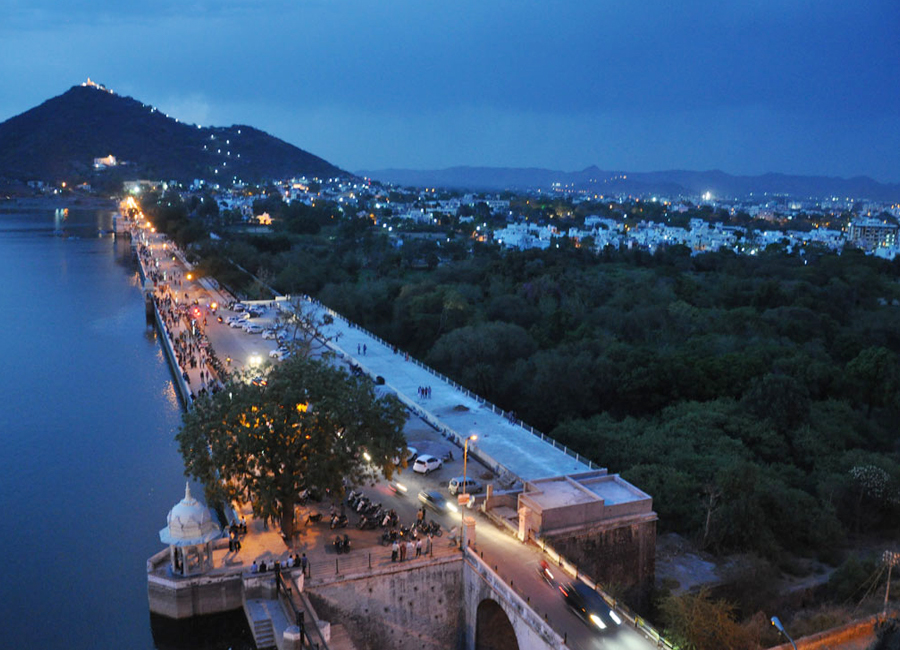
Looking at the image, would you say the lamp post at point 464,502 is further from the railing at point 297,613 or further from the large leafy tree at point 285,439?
the railing at point 297,613

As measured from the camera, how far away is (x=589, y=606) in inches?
618

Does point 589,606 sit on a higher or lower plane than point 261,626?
higher

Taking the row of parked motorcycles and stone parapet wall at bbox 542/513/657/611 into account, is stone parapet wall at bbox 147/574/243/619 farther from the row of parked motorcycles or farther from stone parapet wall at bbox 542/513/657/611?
stone parapet wall at bbox 542/513/657/611

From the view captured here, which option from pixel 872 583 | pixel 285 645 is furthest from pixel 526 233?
pixel 285 645

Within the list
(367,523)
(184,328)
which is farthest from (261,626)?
(184,328)

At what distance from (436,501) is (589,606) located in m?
6.95

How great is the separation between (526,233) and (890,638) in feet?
299

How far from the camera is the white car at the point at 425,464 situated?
78.2ft

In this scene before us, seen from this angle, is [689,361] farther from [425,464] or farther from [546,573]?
[546,573]

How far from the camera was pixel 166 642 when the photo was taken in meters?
18.1

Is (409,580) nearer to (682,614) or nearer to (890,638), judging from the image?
(682,614)

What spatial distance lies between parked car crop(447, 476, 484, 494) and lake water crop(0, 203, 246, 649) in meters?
7.19

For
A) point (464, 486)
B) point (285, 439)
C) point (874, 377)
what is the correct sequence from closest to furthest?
point (285, 439) → point (464, 486) → point (874, 377)

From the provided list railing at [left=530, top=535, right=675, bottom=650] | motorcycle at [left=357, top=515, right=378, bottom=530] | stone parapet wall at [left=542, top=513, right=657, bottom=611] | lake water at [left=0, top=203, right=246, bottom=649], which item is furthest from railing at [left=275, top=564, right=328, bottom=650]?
stone parapet wall at [left=542, top=513, right=657, bottom=611]
